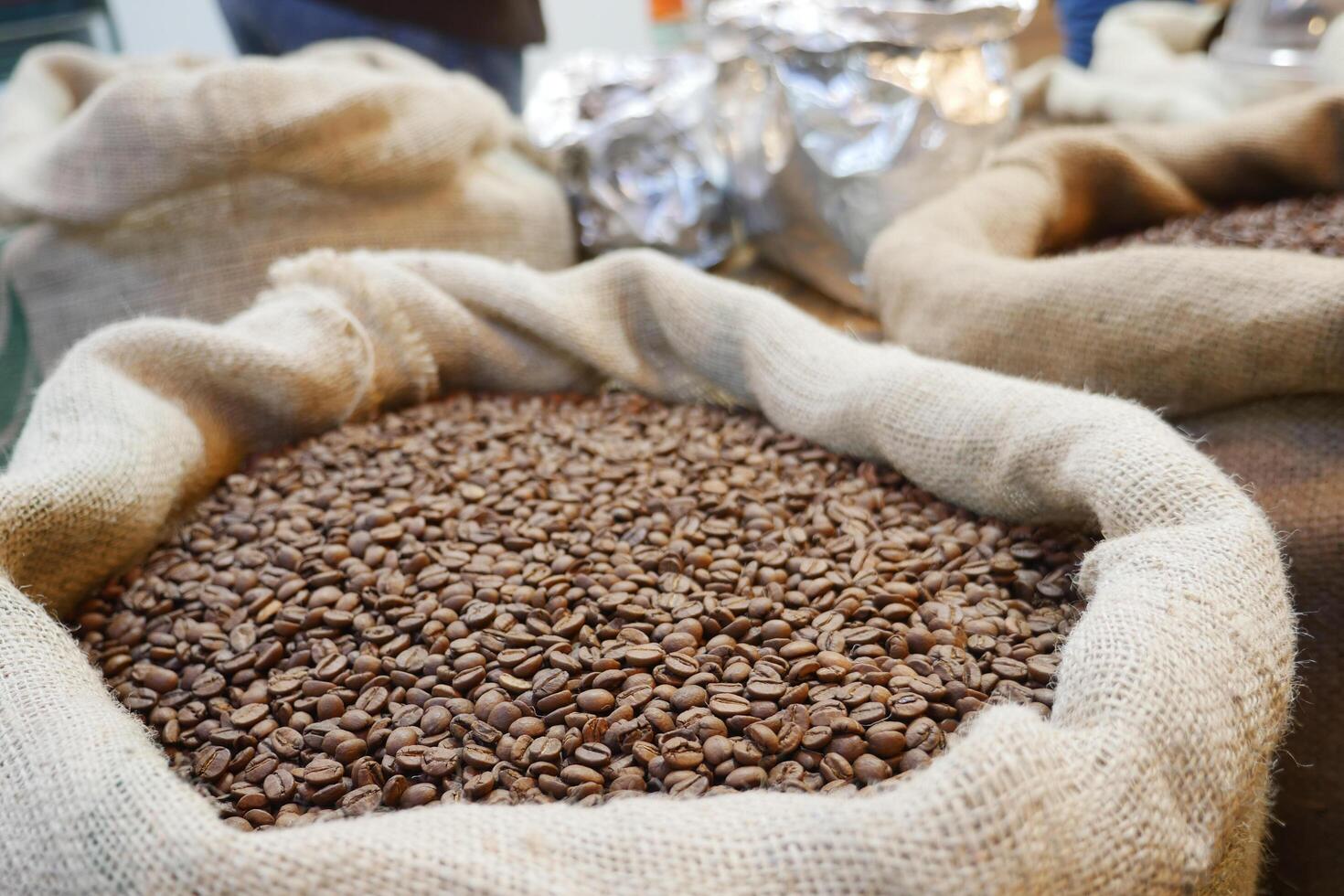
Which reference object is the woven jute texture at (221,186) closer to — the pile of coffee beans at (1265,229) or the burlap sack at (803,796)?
the burlap sack at (803,796)

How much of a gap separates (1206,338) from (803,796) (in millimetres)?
892

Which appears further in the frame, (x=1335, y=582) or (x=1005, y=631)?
(x=1335, y=582)

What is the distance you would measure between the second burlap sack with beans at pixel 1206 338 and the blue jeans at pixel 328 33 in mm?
1546

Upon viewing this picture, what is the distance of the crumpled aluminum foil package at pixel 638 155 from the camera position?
245 centimetres

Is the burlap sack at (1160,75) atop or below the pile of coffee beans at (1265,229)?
atop

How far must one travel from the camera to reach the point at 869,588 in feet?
3.63

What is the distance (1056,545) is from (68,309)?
1.82 metres

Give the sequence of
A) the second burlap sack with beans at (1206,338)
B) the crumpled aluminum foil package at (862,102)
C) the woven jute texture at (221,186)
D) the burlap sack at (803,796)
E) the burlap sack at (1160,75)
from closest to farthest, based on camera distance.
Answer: the burlap sack at (803,796), the second burlap sack with beans at (1206,338), the woven jute texture at (221,186), the crumpled aluminum foil package at (862,102), the burlap sack at (1160,75)

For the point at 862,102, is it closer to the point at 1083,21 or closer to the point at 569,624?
the point at 569,624

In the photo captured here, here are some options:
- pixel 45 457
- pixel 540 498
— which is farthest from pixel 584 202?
pixel 45 457

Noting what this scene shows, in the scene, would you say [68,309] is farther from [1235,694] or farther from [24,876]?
[1235,694]

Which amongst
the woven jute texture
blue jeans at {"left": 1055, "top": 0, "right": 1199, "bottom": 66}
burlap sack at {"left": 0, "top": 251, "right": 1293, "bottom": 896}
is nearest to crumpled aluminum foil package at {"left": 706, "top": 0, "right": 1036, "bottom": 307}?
the woven jute texture

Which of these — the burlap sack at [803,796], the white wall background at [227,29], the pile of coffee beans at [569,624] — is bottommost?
the pile of coffee beans at [569,624]

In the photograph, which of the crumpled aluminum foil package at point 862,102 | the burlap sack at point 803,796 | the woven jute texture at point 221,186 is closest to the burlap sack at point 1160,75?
the crumpled aluminum foil package at point 862,102
